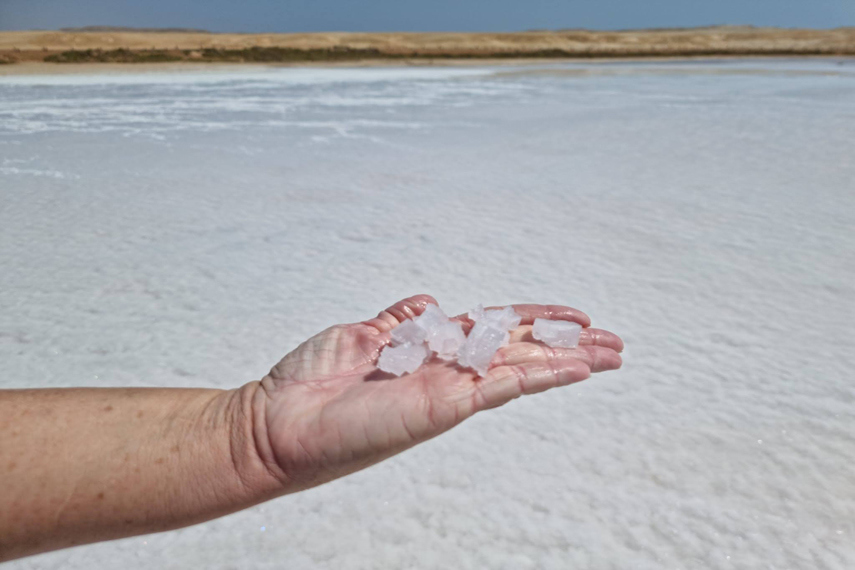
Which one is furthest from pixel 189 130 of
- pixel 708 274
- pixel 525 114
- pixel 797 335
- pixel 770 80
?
pixel 770 80

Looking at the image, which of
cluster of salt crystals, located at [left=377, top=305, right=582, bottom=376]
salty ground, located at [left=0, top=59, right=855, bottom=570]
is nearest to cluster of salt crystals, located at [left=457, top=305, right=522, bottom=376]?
cluster of salt crystals, located at [left=377, top=305, right=582, bottom=376]

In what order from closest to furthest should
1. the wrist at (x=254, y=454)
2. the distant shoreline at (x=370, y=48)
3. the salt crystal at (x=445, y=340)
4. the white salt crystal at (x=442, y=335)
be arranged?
the wrist at (x=254, y=454)
the salt crystal at (x=445, y=340)
the white salt crystal at (x=442, y=335)
the distant shoreline at (x=370, y=48)

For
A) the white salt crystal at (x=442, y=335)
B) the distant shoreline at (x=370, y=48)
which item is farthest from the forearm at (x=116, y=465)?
the distant shoreline at (x=370, y=48)

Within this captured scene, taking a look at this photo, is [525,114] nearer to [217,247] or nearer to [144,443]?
[217,247]

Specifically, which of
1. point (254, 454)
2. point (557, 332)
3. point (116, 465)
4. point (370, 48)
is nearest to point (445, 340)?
point (557, 332)

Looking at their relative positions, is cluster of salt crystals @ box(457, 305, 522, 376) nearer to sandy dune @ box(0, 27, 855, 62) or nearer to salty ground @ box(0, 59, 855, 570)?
salty ground @ box(0, 59, 855, 570)

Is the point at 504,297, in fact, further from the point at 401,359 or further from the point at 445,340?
the point at 401,359

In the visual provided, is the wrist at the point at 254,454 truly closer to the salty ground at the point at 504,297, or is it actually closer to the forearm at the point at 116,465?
the forearm at the point at 116,465
